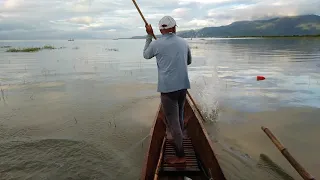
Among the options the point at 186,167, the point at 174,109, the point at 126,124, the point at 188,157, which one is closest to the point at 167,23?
the point at 174,109

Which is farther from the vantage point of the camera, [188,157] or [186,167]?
[188,157]

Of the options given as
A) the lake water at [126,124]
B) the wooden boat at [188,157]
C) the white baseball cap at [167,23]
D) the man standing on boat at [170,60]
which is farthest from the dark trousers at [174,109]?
the lake water at [126,124]

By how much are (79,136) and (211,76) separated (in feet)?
42.8

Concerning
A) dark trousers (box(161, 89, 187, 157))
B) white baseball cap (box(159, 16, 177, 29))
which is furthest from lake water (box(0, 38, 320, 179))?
white baseball cap (box(159, 16, 177, 29))

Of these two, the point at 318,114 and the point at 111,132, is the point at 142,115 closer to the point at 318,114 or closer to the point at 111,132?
the point at 111,132

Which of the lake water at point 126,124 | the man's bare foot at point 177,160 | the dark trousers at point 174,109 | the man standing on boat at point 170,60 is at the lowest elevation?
the lake water at point 126,124

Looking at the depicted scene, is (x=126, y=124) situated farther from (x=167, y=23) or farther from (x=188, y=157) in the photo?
(x=167, y=23)

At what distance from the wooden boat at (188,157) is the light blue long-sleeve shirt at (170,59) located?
152 centimetres

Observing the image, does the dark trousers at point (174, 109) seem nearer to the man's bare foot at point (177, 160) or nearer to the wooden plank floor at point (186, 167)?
the man's bare foot at point (177, 160)

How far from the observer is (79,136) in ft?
30.4

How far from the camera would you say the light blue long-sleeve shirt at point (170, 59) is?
198 inches

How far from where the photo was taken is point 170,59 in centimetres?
505

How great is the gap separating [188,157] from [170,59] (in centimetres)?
264

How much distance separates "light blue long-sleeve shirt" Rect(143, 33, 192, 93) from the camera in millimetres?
5039
